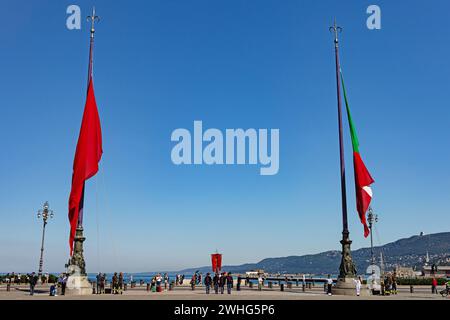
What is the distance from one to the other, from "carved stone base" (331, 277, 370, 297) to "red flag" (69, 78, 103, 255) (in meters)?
18.5

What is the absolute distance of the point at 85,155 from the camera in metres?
31.6

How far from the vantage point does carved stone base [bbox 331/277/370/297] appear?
31.3 meters

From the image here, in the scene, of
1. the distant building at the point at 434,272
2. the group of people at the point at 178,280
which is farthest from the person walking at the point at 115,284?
the distant building at the point at 434,272

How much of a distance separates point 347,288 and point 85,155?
20.3 metres

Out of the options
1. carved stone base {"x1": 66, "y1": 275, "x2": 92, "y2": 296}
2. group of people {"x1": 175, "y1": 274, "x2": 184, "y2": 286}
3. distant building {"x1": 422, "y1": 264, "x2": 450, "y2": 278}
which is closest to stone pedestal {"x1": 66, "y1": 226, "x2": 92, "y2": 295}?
carved stone base {"x1": 66, "y1": 275, "x2": 92, "y2": 296}

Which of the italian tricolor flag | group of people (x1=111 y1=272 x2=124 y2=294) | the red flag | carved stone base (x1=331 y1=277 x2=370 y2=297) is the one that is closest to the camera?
the red flag

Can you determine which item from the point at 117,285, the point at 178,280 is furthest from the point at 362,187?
the point at 178,280

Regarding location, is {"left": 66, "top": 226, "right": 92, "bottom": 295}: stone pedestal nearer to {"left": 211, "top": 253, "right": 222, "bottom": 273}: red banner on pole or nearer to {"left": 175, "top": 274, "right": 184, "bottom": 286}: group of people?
{"left": 211, "top": 253, "right": 222, "bottom": 273}: red banner on pole

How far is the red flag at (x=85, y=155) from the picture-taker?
30328mm
